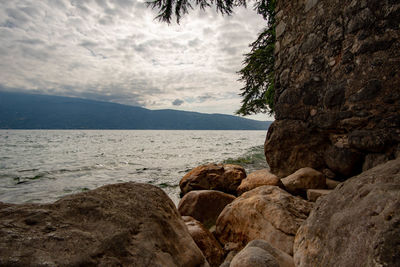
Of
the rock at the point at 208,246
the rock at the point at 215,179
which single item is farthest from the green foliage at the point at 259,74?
the rock at the point at 208,246

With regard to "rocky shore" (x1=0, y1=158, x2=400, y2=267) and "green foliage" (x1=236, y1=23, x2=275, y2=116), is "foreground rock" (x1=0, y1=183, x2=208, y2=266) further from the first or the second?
"green foliage" (x1=236, y1=23, x2=275, y2=116)

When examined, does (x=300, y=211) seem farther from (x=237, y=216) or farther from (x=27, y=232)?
(x=27, y=232)

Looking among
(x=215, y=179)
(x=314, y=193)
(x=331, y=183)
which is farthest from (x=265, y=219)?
(x=215, y=179)

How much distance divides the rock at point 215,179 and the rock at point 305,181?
2.95 metres

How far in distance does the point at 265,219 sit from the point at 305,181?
48.8 inches

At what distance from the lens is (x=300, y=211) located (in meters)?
2.71

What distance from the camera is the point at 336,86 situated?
3.23 m

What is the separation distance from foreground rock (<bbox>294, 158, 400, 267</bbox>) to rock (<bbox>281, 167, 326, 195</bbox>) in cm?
157

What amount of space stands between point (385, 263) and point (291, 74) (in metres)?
3.81

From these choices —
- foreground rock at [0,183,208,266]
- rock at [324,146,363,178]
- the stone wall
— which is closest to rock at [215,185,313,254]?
rock at [324,146,363,178]

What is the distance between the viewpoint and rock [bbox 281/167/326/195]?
3357mm

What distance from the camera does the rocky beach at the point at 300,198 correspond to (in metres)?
1.28

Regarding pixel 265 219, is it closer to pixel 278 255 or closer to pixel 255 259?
Answer: pixel 278 255

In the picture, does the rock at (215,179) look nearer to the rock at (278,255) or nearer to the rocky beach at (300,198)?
the rocky beach at (300,198)
